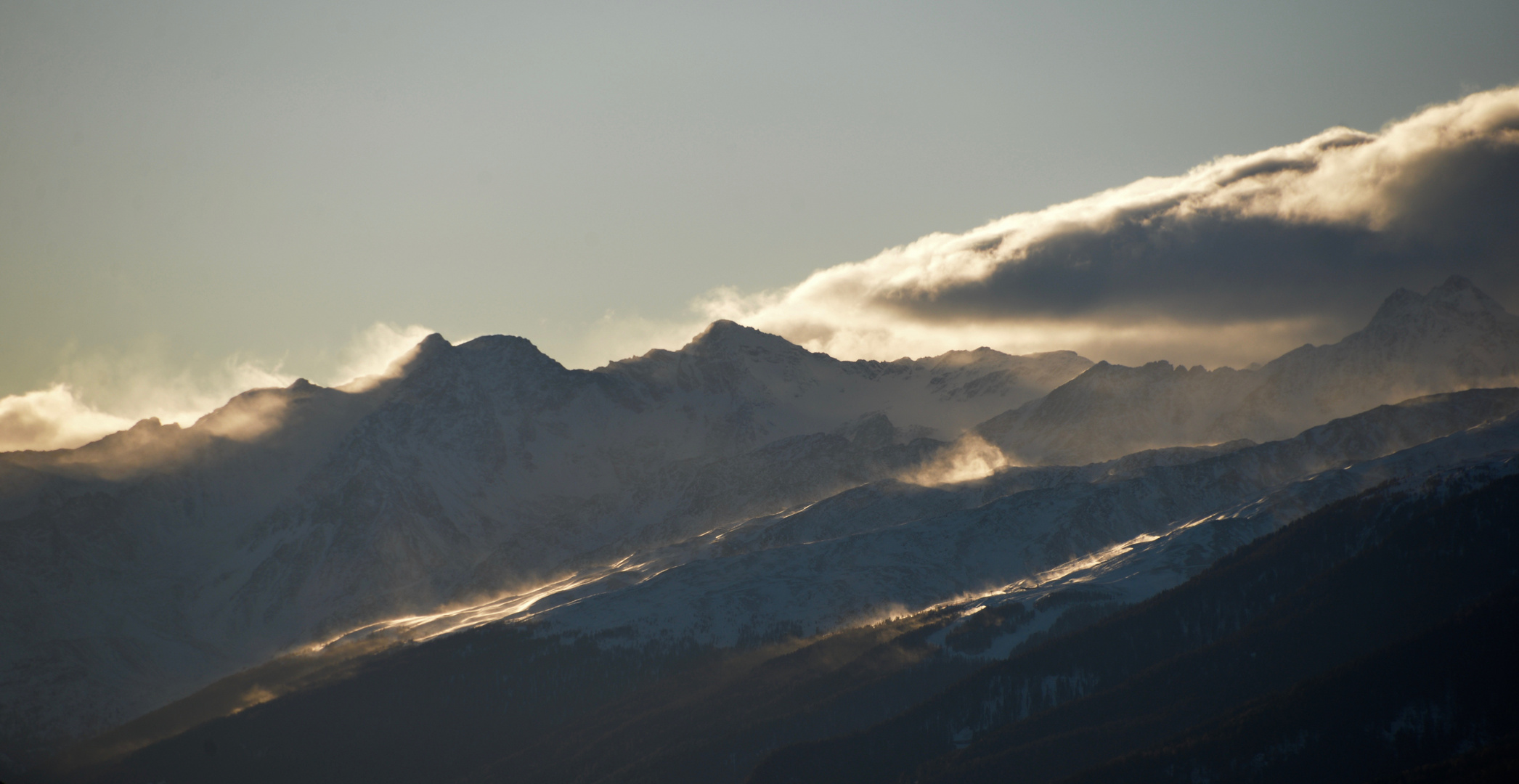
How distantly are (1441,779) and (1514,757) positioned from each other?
10158 millimetres

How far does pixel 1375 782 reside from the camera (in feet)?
632

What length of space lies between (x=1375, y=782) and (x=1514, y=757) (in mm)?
17929

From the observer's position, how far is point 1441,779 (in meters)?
189

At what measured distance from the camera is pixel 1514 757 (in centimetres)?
18225

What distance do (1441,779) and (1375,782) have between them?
818 cm
